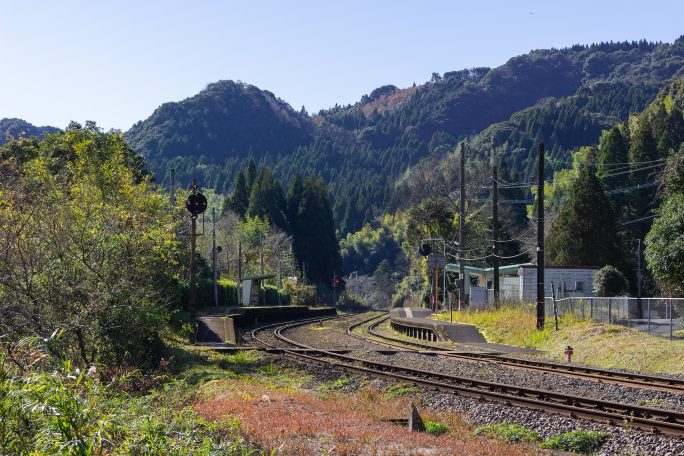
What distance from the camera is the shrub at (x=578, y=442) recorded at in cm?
1062

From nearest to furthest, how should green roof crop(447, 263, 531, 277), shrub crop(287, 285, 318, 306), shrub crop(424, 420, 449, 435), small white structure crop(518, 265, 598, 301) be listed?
shrub crop(424, 420, 449, 435)
small white structure crop(518, 265, 598, 301)
green roof crop(447, 263, 531, 277)
shrub crop(287, 285, 318, 306)

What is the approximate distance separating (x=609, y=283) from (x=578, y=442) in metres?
36.4

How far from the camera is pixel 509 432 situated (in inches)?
453

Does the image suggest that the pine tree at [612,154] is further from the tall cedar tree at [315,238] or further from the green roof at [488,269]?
the tall cedar tree at [315,238]

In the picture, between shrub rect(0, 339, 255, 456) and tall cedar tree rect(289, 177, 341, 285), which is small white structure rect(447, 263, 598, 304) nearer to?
shrub rect(0, 339, 255, 456)

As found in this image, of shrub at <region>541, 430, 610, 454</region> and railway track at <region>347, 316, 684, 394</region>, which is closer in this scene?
shrub at <region>541, 430, 610, 454</region>

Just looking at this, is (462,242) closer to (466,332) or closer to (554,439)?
(466,332)

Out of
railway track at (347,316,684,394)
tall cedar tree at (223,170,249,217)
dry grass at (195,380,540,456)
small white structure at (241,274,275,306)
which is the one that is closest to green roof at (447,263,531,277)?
small white structure at (241,274,275,306)

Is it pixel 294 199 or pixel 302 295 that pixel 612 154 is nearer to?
pixel 302 295

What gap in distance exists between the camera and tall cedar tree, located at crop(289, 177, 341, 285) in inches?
4461

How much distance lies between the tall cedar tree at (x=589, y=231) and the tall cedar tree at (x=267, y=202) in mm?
53611

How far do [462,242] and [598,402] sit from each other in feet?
111

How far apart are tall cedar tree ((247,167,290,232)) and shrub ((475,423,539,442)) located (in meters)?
98.7

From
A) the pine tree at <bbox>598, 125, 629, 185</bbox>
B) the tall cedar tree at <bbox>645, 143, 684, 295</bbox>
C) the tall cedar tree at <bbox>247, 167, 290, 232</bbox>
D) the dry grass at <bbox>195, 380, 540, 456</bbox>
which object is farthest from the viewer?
the tall cedar tree at <bbox>247, 167, 290, 232</bbox>
